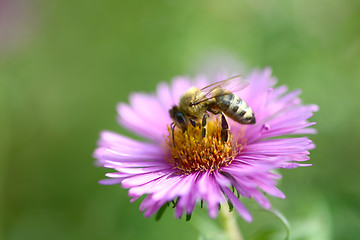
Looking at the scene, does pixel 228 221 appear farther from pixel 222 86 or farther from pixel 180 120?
pixel 222 86

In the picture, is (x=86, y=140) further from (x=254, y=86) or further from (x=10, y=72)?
(x=254, y=86)

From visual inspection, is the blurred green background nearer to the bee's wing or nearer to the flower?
the flower

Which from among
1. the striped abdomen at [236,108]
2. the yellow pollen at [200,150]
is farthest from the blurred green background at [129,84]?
the striped abdomen at [236,108]

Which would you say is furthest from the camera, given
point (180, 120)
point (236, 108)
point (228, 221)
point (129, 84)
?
point (129, 84)

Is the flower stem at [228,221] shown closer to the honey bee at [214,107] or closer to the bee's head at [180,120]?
the honey bee at [214,107]

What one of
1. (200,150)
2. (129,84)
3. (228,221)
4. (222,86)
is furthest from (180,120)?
(129,84)
